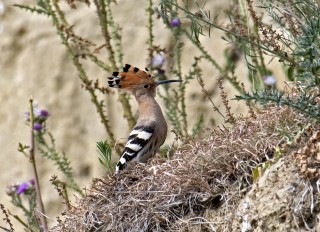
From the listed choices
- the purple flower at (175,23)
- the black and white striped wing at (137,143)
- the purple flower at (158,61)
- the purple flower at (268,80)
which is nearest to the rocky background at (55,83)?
the purple flower at (158,61)

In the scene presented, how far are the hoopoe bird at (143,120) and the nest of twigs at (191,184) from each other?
49 cm

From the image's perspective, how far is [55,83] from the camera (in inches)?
302

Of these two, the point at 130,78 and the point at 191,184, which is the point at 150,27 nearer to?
the point at 130,78

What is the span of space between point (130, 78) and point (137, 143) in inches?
27.9

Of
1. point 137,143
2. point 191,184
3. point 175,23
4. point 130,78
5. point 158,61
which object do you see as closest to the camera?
point 191,184

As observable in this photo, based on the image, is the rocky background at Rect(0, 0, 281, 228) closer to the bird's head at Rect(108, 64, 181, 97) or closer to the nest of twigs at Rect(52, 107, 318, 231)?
→ the bird's head at Rect(108, 64, 181, 97)

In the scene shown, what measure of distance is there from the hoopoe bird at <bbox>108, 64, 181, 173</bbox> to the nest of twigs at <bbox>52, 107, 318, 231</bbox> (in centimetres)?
49

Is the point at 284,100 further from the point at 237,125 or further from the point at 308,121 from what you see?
the point at 237,125

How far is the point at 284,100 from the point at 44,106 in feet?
14.8

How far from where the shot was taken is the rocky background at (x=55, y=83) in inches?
289

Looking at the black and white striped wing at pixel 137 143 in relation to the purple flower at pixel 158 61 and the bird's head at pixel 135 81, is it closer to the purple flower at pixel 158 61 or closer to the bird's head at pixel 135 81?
the bird's head at pixel 135 81

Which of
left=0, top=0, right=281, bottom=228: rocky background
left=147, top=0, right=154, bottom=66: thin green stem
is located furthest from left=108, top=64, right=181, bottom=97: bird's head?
left=0, top=0, right=281, bottom=228: rocky background

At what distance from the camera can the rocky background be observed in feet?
24.0

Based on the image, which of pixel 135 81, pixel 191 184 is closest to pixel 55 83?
pixel 135 81
